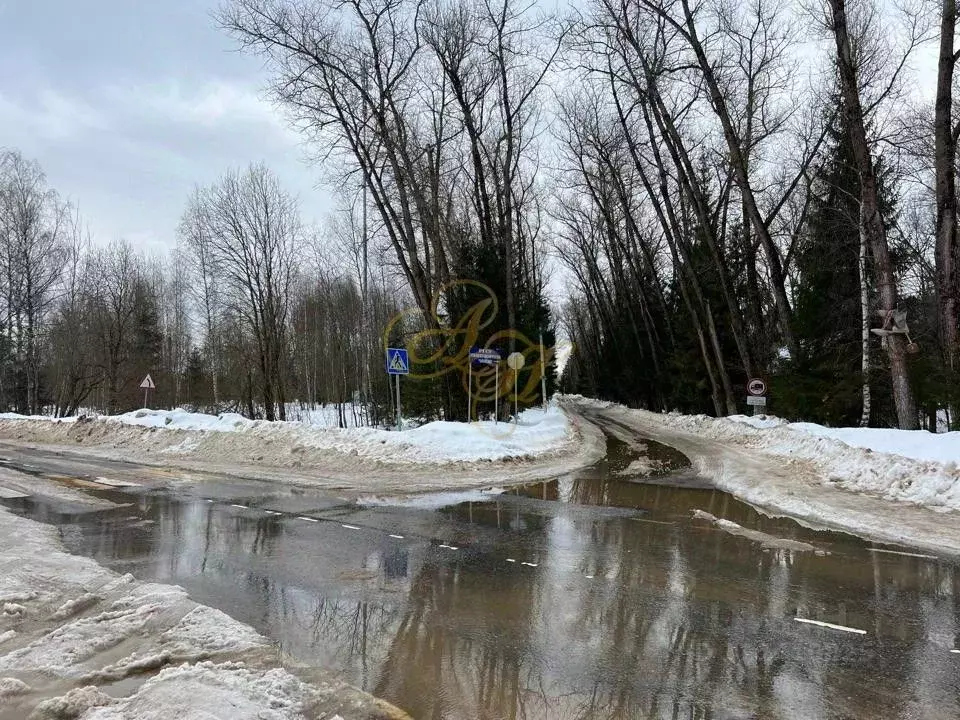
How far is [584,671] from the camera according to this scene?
13.9 ft

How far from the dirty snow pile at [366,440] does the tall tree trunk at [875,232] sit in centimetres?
897

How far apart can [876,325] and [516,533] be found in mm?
18527

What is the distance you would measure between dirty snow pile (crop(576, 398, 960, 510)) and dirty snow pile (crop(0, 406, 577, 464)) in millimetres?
6704

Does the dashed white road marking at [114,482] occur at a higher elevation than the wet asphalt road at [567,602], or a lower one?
higher

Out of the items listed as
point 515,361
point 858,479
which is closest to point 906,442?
point 858,479

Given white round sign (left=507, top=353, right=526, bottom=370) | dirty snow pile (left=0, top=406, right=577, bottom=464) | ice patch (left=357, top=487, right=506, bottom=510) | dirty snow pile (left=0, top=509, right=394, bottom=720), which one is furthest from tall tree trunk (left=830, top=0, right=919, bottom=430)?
dirty snow pile (left=0, top=509, right=394, bottom=720)

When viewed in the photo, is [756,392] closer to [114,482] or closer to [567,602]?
[567,602]

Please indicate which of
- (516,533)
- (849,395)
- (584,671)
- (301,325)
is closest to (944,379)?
(849,395)

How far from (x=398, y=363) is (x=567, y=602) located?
12212 millimetres

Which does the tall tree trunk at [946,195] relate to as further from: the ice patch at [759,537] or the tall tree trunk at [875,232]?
the ice patch at [759,537]

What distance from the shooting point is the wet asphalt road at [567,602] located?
396 centimetres

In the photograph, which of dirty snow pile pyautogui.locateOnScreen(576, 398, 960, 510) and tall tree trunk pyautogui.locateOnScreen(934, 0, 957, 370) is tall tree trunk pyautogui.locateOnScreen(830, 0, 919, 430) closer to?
tall tree trunk pyautogui.locateOnScreen(934, 0, 957, 370)

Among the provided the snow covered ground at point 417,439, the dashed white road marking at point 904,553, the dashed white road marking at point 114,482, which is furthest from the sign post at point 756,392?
the dashed white road marking at point 114,482

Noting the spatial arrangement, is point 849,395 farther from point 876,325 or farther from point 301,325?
point 301,325
